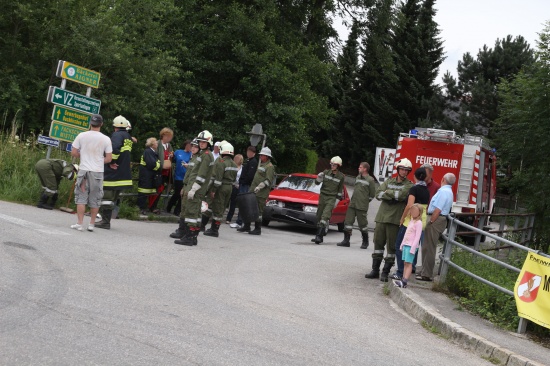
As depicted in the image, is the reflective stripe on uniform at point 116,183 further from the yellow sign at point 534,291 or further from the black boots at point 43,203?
the yellow sign at point 534,291

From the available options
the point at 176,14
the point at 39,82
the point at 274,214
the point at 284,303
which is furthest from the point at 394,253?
the point at 176,14

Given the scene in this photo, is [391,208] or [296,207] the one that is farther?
[296,207]

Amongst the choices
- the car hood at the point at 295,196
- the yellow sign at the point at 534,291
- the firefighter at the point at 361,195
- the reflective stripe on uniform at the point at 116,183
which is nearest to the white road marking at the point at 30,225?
the reflective stripe on uniform at the point at 116,183

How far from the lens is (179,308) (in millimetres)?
7801

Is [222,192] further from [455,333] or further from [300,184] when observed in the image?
[455,333]

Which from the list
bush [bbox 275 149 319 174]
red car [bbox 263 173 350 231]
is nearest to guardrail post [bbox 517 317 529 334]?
red car [bbox 263 173 350 231]

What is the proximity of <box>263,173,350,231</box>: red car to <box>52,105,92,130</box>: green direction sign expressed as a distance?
5.88 m

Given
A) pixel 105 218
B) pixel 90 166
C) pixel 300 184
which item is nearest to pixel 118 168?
pixel 105 218

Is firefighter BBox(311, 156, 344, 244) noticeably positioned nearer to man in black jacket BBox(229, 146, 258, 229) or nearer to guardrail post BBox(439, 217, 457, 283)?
man in black jacket BBox(229, 146, 258, 229)

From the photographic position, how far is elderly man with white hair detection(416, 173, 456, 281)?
1206 centimetres

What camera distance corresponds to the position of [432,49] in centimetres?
5659

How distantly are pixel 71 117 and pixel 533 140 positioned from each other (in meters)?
12.8

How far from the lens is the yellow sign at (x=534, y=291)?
8508 millimetres

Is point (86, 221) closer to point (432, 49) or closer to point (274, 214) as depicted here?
point (274, 214)
